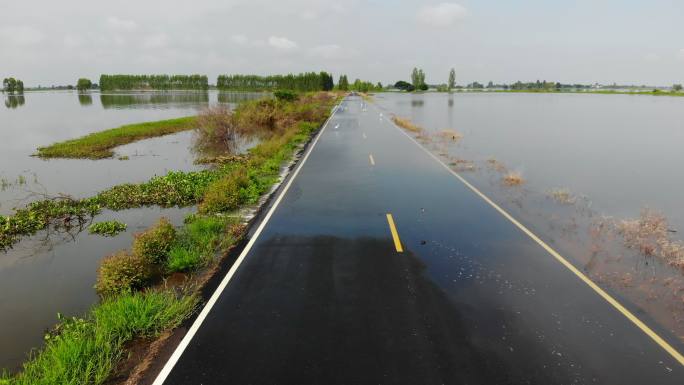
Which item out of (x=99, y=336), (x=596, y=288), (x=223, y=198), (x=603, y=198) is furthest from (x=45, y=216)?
(x=603, y=198)

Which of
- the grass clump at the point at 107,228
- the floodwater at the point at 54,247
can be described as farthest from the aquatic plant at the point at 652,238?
the grass clump at the point at 107,228

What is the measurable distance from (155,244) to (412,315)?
6127 millimetres

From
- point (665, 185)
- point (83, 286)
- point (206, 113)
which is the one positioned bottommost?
point (83, 286)

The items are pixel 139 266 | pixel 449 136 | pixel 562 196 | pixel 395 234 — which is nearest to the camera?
pixel 139 266

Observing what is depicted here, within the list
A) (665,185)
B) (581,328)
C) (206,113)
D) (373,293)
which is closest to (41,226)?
(373,293)

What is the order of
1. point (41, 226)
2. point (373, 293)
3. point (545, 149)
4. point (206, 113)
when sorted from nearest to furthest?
1. point (373, 293)
2. point (41, 226)
3. point (545, 149)
4. point (206, 113)

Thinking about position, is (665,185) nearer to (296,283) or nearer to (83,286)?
(296,283)

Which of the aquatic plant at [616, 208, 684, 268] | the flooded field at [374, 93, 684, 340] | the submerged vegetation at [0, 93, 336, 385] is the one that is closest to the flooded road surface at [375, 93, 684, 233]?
the flooded field at [374, 93, 684, 340]

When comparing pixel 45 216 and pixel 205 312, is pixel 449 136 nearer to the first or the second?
pixel 45 216

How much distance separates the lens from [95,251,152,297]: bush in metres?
7.50

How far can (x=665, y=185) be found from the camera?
1681cm

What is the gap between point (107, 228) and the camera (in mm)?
11602

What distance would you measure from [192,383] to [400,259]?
4926 mm

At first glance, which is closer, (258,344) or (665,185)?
(258,344)
